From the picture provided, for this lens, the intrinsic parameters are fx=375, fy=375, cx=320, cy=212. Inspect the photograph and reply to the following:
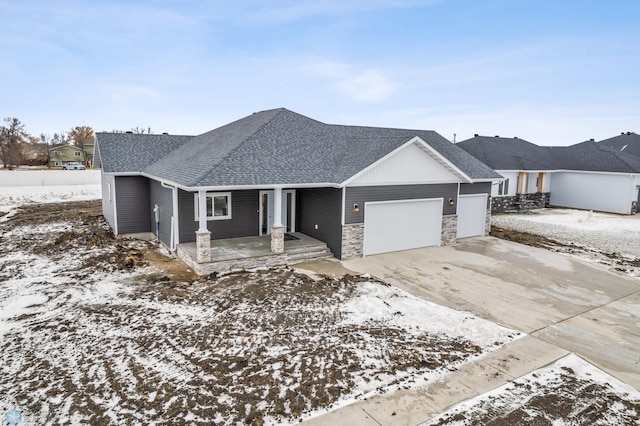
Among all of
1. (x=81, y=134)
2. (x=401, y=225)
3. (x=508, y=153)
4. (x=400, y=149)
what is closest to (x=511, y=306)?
(x=401, y=225)

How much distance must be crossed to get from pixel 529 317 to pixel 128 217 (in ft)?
48.7

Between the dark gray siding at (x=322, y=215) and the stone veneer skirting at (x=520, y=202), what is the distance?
15.0 meters

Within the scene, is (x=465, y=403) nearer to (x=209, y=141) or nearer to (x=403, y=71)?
(x=209, y=141)

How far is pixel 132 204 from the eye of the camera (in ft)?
51.8

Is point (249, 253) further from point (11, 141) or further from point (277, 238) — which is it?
point (11, 141)

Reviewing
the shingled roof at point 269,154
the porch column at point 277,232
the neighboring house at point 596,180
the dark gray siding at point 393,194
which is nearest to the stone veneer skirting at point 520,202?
the neighboring house at point 596,180

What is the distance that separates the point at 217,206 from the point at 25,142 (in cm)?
6706

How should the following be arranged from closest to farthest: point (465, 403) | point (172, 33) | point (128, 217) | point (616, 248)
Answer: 1. point (465, 403)
2. point (616, 248)
3. point (128, 217)
4. point (172, 33)

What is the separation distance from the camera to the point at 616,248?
48.4 feet

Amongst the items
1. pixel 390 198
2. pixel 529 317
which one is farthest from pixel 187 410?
pixel 390 198

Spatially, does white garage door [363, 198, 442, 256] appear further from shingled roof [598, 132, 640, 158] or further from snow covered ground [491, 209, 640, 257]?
shingled roof [598, 132, 640, 158]

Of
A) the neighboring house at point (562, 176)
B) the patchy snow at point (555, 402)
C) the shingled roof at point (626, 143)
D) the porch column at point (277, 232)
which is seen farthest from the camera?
the shingled roof at point (626, 143)

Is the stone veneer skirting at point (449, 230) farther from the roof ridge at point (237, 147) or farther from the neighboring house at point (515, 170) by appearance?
the neighboring house at point (515, 170)

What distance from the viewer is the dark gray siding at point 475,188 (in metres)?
16.1
